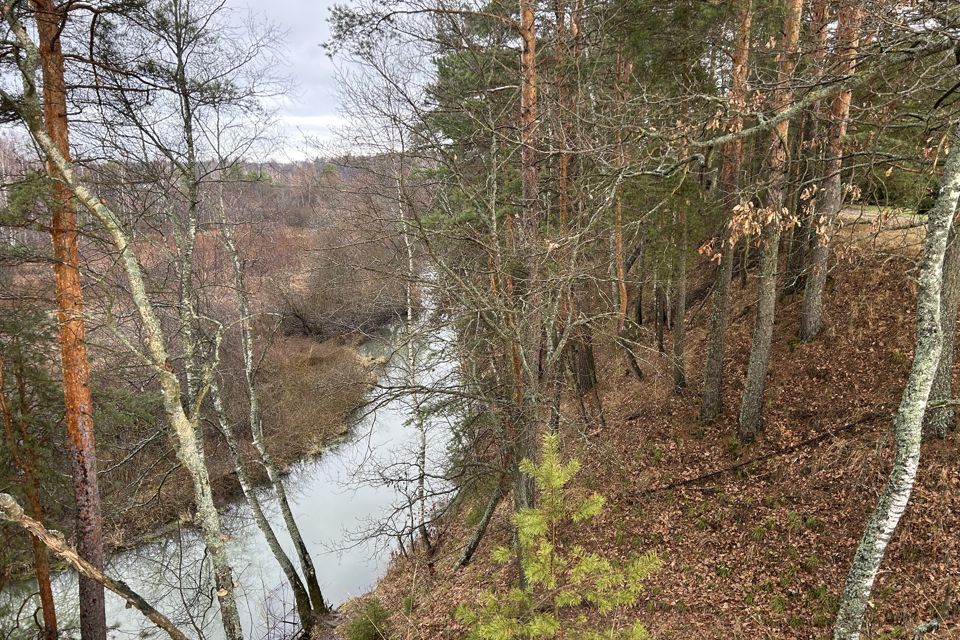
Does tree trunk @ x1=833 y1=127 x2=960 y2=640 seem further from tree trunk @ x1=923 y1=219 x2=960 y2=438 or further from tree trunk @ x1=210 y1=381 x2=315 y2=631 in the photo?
tree trunk @ x1=210 y1=381 x2=315 y2=631

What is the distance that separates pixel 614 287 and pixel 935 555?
729 cm

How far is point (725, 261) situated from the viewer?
8281 mm

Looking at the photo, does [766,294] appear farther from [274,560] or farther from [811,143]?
[274,560]

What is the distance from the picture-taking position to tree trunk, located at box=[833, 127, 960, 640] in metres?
3.44

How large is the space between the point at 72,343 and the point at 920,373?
316 inches

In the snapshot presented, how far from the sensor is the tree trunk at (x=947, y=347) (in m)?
5.75

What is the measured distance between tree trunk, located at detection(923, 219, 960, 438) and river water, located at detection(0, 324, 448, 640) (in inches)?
282

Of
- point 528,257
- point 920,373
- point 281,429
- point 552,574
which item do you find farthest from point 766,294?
point 281,429

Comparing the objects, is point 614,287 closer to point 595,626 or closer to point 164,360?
point 595,626

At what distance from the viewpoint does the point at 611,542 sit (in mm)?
7957

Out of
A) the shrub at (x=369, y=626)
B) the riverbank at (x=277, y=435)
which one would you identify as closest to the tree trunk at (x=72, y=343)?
the shrub at (x=369, y=626)

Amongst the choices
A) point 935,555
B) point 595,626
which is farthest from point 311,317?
point 935,555

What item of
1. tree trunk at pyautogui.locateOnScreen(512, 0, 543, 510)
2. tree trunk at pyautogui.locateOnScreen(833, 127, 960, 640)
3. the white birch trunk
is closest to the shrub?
the white birch trunk

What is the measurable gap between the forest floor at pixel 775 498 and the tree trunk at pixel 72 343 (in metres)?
4.27
